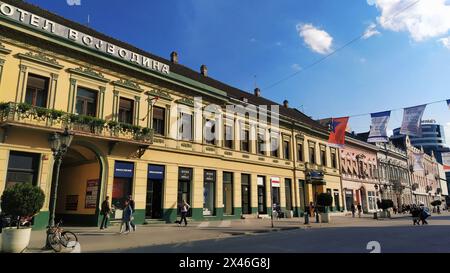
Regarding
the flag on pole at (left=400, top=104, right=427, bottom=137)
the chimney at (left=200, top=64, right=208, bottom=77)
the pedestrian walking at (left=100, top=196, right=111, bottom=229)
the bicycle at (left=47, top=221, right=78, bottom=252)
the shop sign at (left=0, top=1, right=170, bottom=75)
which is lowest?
the bicycle at (left=47, top=221, right=78, bottom=252)

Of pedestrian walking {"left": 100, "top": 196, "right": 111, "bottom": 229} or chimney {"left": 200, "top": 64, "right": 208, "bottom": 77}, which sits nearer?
pedestrian walking {"left": 100, "top": 196, "right": 111, "bottom": 229}

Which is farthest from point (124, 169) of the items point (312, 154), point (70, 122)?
point (312, 154)

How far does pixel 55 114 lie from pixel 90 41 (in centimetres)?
539

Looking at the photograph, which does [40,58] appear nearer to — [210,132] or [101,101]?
[101,101]

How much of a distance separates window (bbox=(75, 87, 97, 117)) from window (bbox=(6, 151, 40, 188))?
12.0 feet

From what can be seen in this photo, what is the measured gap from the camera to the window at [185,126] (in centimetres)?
2488

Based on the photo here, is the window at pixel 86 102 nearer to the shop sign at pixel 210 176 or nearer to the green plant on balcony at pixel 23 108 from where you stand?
the green plant on balcony at pixel 23 108

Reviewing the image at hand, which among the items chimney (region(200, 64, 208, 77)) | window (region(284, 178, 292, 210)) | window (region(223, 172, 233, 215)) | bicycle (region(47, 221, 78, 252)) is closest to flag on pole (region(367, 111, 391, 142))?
window (region(284, 178, 292, 210))

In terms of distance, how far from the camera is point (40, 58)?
59.2ft

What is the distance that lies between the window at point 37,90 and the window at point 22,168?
2809 millimetres

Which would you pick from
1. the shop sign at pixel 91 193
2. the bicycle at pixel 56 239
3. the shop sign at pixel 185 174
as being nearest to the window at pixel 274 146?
the shop sign at pixel 185 174

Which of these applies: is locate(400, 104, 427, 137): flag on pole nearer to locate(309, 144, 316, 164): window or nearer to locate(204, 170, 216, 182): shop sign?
locate(204, 170, 216, 182): shop sign

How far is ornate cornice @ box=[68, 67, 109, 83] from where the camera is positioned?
63.9 feet

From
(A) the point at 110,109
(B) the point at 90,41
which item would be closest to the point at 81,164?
(A) the point at 110,109
